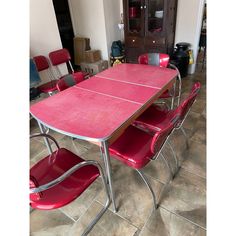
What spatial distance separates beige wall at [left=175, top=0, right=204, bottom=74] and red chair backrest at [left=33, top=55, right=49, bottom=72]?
2.52 m

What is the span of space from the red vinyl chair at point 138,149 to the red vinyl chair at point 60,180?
0.21 meters

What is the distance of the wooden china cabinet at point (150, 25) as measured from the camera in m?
3.22

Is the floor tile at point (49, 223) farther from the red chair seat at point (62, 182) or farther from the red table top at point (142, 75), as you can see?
the red table top at point (142, 75)

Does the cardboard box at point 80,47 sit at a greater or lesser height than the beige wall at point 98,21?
lesser

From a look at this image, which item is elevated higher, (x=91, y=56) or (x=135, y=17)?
(x=135, y=17)

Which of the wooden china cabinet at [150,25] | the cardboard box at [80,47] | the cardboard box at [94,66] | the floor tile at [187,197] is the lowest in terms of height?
the floor tile at [187,197]

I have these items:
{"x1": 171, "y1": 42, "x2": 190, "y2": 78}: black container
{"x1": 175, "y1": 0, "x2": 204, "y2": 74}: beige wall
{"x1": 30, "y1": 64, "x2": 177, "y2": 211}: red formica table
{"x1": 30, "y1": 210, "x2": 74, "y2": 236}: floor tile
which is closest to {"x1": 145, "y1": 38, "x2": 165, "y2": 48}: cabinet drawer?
{"x1": 171, "y1": 42, "x2": 190, "y2": 78}: black container

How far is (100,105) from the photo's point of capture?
1.34 m

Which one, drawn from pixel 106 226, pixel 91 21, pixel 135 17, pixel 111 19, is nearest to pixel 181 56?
pixel 135 17

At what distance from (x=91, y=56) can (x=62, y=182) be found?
3231mm

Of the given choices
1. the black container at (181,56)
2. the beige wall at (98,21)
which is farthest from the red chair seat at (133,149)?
the beige wall at (98,21)

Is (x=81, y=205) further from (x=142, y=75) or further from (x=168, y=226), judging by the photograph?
(x=142, y=75)

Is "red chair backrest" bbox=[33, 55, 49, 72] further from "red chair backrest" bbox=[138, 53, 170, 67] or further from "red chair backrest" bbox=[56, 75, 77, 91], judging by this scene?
"red chair backrest" bbox=[138, 53, 170, 67]
